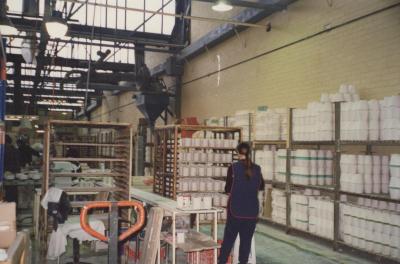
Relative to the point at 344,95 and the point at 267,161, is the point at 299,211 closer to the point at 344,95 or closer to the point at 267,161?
the point at 267,161

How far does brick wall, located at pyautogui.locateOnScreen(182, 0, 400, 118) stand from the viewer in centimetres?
739

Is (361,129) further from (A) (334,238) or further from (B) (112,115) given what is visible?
(B) (112,115)

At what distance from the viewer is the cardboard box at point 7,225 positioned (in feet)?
12.5

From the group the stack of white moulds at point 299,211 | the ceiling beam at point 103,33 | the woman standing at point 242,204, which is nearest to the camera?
the woman standing at point 242,204

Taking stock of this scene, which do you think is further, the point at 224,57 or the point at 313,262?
the point at 224,57

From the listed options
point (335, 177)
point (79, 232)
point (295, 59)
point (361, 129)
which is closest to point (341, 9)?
point (295, 59)

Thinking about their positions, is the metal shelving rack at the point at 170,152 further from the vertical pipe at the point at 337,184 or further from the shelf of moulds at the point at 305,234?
the vertical pipe at the point at 337,184

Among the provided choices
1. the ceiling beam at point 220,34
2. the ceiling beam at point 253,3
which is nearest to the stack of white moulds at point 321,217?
the ceiling beam at point 253,3

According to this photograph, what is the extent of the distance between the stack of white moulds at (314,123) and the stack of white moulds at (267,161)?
42.9 inches

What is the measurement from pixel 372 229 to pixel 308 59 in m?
4.13

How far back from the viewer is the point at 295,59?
967cm

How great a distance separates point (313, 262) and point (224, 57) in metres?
7.71

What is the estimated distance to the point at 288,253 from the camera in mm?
7062

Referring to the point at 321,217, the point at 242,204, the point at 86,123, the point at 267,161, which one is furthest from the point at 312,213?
the point at 86,123
